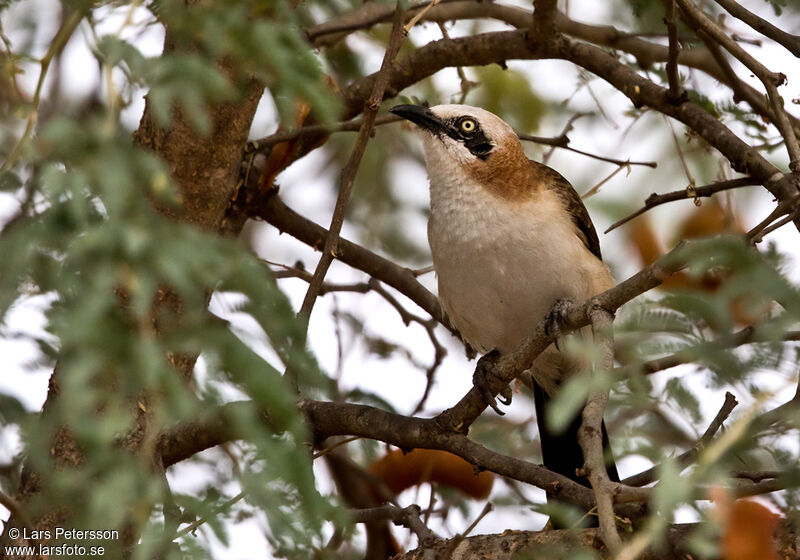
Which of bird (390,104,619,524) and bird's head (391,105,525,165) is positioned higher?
bird's head (391,105,525,165)

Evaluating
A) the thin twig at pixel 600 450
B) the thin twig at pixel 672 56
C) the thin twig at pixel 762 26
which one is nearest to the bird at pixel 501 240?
the thin twig at pixel 672 56

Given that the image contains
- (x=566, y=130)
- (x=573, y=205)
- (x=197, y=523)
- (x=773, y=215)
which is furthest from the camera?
(x=566, y=130)

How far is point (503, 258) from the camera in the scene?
4.46m

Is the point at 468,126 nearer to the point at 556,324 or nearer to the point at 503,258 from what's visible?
the point at 503,258

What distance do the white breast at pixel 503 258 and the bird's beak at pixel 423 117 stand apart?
29 cm

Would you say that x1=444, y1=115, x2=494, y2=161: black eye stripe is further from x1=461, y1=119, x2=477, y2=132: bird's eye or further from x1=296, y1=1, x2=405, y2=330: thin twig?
x1=296, y1=1, x2=405, y2=330: thin twig

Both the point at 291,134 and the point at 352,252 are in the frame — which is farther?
the point at 352,252

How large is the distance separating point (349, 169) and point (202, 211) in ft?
2.87

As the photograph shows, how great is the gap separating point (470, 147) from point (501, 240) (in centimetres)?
63

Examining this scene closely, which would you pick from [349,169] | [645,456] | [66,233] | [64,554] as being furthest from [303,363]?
[349,169]

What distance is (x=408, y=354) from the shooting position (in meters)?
5.77

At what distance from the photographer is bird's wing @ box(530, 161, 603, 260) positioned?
16.2ft

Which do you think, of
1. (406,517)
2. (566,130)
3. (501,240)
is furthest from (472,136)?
(406,517)

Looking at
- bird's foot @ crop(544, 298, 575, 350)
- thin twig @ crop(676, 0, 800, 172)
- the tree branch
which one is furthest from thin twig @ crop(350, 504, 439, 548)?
thin twig @ crop(676, 0, 800, 172)
